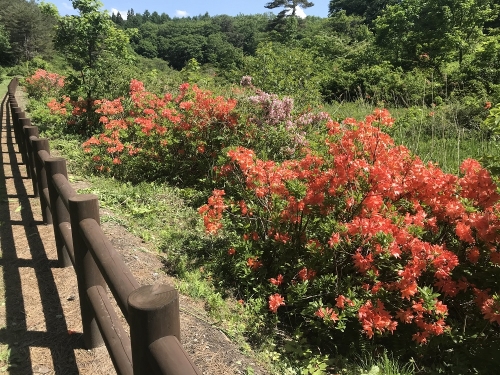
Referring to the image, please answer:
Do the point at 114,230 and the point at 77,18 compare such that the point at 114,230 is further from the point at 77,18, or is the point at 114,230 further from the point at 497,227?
the point at 77,18

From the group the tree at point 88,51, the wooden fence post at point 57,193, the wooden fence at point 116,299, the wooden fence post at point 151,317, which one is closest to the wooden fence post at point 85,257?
the wooden fence at point 116,299

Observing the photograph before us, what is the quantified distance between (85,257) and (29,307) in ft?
3.48

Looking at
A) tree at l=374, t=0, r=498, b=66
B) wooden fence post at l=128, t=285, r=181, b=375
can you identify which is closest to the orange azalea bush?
wooden fence post at l=128, t=285, r=181, b=375

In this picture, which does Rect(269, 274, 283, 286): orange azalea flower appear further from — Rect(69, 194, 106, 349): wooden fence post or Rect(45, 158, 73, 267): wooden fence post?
Rect(45, 158, 73, 267): wooden fence post

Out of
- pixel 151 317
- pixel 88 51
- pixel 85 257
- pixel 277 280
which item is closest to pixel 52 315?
pixel 85 257

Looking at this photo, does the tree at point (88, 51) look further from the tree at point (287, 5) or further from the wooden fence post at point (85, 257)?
the tree at point (287, 5)

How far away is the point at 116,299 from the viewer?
1.51 metres

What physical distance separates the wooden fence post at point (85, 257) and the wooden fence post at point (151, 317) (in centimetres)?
107

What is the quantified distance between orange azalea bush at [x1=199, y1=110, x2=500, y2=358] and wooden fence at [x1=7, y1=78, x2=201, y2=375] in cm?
144

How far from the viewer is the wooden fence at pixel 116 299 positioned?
115 cm

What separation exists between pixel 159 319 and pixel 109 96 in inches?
359

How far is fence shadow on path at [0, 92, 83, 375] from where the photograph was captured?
234 centimetres

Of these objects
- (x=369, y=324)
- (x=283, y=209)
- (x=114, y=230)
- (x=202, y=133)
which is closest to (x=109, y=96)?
(x=202, y=133)

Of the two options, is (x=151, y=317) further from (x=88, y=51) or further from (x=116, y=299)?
(x=88, y=51)
